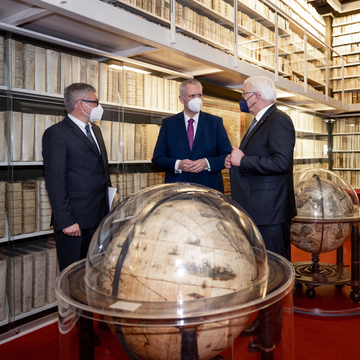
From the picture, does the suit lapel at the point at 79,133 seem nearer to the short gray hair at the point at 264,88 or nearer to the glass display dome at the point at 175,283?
the short gray hair at the point at 264,88

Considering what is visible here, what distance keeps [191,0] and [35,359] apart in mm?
3746

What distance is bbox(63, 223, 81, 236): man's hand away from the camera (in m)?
2.23

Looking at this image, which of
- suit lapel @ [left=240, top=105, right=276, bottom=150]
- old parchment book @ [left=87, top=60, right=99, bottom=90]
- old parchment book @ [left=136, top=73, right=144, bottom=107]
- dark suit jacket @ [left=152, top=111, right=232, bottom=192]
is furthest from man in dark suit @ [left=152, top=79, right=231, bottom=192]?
old parchment book @ [left=136, top=73, right=144, bottom=107]

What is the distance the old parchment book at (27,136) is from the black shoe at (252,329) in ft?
7.94

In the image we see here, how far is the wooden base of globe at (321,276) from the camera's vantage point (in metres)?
3.03

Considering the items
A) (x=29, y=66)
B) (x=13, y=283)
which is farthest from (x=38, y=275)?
(x=29, y=66)

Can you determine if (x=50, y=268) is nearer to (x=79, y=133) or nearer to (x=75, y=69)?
(x=79, y=133)

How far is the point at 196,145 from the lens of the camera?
3.04 meters

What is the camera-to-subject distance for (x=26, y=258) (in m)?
2.93

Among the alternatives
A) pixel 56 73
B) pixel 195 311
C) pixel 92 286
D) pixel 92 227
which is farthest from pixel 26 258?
pixel 195 311

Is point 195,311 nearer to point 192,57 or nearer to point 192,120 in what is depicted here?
point 192,120

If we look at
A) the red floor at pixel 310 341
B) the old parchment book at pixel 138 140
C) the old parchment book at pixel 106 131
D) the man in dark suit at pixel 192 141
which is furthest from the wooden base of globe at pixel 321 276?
the old parchment book at pixel 106 131

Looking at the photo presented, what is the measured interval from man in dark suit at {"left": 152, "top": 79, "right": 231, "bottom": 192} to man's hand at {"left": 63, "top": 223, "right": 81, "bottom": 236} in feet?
3.12

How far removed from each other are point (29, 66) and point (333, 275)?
3.12m
